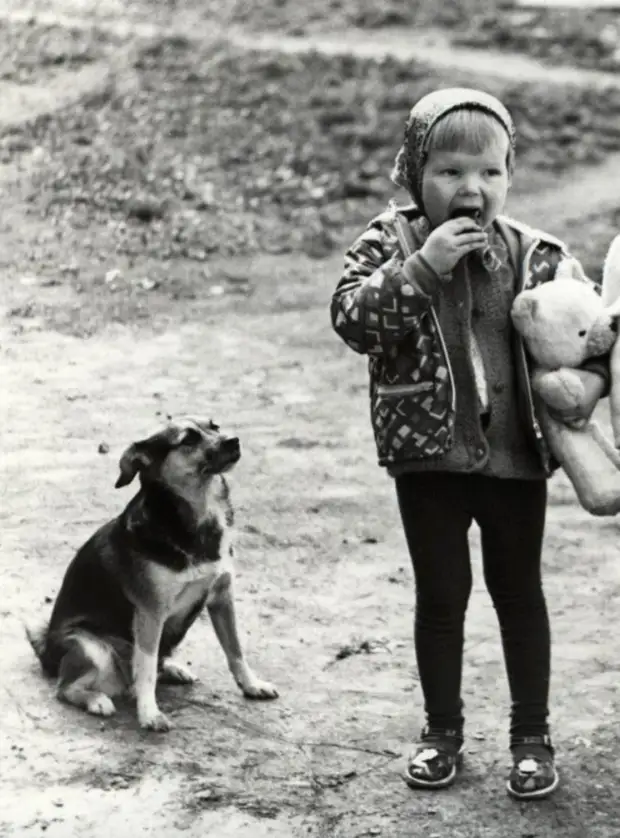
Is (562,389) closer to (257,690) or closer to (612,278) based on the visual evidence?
(612,278)

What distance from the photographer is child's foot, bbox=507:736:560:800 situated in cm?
396

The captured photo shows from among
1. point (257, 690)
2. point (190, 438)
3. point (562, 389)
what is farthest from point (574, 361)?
point (257, 690)

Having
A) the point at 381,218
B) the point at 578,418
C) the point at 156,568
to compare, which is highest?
the point at 381,218

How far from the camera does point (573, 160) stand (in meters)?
13.1

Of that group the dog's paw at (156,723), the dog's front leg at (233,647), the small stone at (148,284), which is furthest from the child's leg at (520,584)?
the small stone at (148,284)

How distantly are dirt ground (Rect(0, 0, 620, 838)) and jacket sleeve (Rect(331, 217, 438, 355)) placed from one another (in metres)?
1.20

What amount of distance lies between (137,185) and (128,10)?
6005 mm

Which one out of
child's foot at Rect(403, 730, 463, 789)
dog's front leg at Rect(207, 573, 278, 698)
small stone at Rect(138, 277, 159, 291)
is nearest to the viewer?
child's foot at Rect(403, 730, 463, 789)

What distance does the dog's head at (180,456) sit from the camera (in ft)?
14.5

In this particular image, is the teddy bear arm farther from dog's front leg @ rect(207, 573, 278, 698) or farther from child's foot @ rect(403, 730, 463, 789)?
dog's front leg @ rect(207, 573, 278, 698)

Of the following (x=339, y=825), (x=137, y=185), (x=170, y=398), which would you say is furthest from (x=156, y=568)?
(x=137, y=185)

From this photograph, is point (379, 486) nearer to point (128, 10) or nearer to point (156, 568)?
point (156, 568)

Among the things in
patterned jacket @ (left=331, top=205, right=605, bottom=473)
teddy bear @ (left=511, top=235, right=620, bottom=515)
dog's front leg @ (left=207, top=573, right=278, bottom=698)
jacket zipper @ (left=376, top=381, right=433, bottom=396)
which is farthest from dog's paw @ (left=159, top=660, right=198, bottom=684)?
teddy bear @ (left=511, top=235, right=620, bottom=515)

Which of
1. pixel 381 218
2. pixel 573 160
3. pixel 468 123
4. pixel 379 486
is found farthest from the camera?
pixel 573 160
